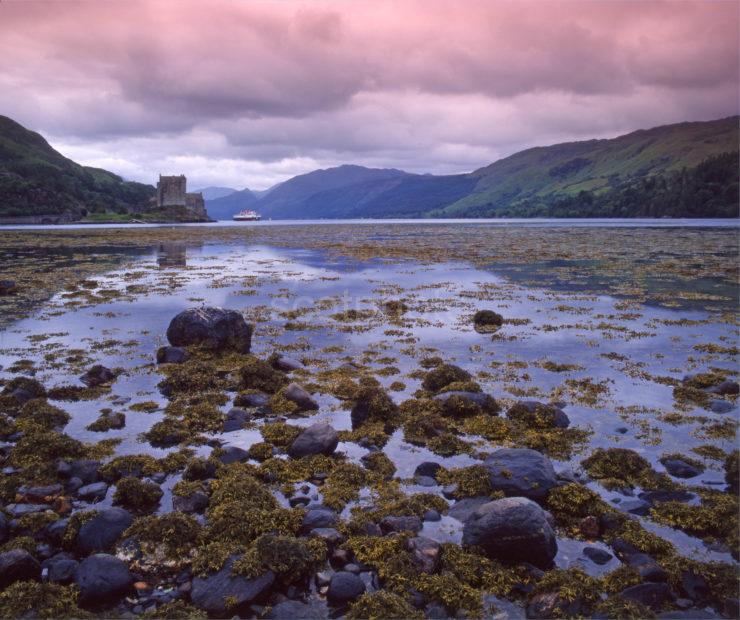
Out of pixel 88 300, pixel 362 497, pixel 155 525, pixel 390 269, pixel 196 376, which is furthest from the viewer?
pixel 390 269

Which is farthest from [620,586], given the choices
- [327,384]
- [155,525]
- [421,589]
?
[327,384]

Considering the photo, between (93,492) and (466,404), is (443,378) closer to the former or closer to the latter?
(466,404)

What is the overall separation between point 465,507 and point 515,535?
1.88 metres

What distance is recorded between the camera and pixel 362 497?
11.3 metres

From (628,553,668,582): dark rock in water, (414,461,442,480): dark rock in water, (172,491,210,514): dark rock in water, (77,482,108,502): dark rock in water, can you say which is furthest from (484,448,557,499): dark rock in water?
(77,482,108,502): dark rock in water

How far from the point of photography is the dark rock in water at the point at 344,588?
8.20m

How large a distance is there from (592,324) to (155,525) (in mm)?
25438

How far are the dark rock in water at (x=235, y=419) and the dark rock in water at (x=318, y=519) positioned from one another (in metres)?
5.45

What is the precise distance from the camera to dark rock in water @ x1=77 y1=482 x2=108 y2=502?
11.3m

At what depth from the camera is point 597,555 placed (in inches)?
363

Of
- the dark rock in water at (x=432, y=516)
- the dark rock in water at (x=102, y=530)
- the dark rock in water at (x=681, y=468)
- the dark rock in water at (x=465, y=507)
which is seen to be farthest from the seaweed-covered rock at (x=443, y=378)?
the dark rock in water at (x=102, y=530)

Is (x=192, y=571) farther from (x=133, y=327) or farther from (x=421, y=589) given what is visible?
(x=133, y=327)

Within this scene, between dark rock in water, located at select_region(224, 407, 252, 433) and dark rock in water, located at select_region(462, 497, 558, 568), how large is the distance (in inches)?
319

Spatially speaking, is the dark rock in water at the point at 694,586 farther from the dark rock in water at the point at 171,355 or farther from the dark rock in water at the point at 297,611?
the dark rock in water at the point at 171,355
